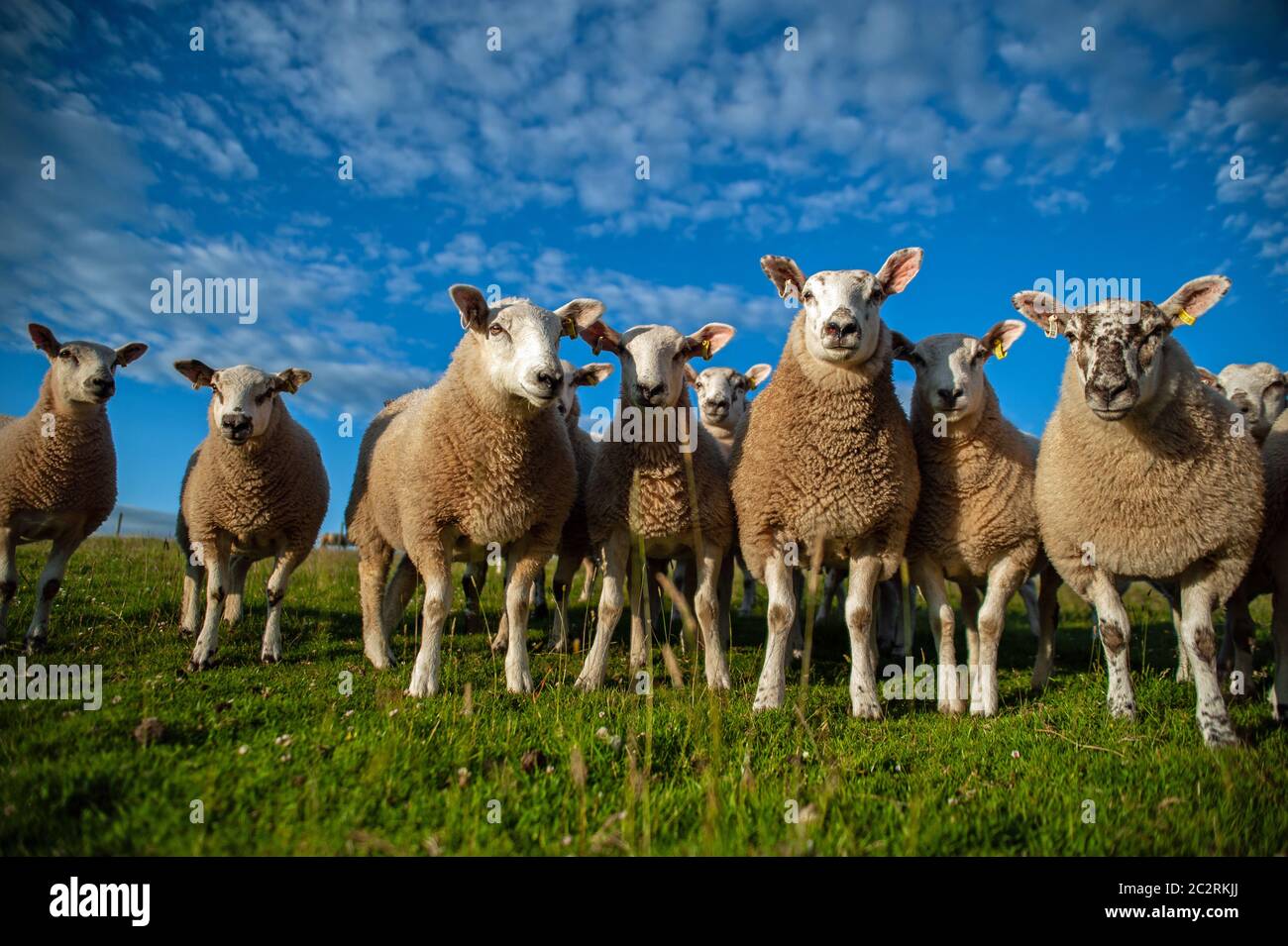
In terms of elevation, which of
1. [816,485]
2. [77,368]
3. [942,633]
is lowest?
[942,633]

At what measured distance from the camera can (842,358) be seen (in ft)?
21.0

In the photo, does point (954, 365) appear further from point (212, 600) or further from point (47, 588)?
point (47, 588)

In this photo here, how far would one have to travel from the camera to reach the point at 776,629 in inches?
248

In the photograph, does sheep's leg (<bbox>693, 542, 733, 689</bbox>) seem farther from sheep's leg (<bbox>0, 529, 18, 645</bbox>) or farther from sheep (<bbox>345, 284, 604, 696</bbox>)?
sheep's leg (<bbox>0, 529, 18, 645</bbox>)

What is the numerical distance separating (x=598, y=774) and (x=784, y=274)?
5.12 metres

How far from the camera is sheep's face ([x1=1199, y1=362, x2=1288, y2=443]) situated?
820cm

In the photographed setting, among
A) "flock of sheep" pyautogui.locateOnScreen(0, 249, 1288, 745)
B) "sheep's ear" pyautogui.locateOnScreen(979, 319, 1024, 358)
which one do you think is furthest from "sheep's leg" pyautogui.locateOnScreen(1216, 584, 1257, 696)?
"sheep's ear" pyautogui.locateOnScreen(979, 319, 1024, 358)

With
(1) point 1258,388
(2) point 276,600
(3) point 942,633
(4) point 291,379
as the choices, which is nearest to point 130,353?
(4) point 291,379

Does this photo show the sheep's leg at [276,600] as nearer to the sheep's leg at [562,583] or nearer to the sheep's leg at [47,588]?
the sheep's leg at [47,588]

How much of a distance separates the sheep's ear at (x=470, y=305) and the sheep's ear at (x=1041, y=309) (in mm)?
4769

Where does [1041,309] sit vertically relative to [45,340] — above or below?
below

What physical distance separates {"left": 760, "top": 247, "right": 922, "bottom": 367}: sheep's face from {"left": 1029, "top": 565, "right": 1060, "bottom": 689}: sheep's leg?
3230 millimetres

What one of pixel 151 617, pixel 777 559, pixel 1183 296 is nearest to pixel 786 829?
pixel 777 559
